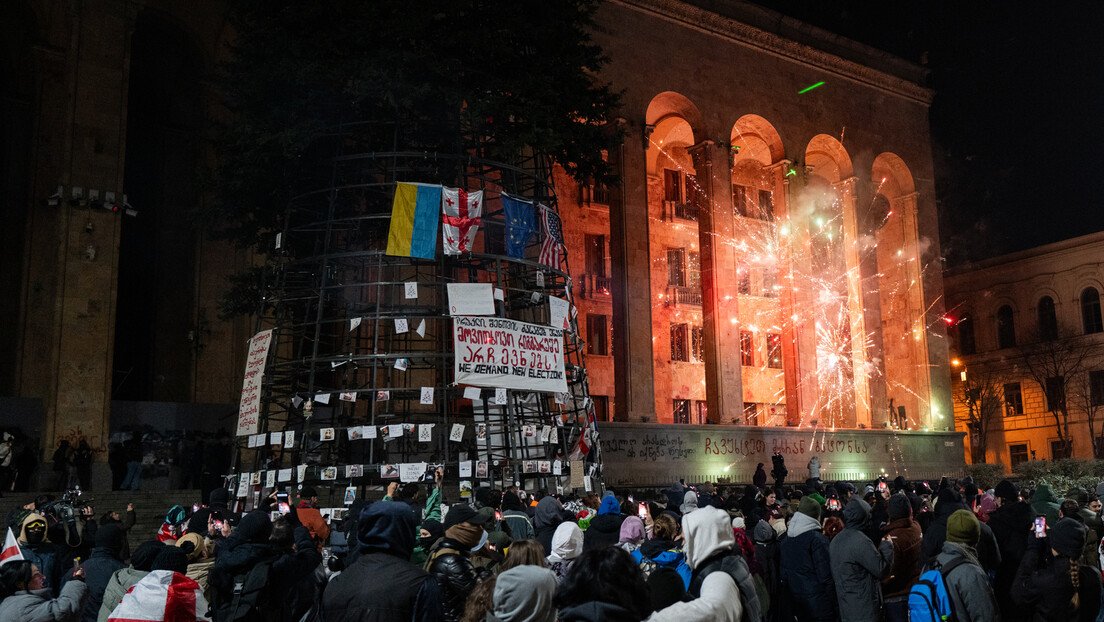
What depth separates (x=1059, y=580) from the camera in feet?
23.3

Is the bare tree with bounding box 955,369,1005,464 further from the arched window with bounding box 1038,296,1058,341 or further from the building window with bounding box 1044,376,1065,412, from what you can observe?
the arched window with bounding box 1038,296,1058,341

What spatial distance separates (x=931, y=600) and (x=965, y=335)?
53574 mm

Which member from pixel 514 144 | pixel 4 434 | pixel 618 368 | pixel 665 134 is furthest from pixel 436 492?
pixel 665 134

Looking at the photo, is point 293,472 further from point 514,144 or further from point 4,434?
point 4,434

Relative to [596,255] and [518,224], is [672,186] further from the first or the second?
[518,224]

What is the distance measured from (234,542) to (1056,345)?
168 feet

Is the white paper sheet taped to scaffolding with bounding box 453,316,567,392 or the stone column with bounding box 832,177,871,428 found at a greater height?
the stone column with bounding box 832,177,871,428

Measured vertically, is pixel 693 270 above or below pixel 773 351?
above

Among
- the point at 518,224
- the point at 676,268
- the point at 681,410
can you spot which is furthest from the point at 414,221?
the point at 676,268

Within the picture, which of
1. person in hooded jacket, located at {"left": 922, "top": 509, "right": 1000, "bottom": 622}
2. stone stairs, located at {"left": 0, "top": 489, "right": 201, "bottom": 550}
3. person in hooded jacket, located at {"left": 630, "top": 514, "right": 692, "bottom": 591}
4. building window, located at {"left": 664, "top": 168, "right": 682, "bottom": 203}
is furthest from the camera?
building window, located at {"left": 664, "top": 168, "right": 682, "bottom": 203}

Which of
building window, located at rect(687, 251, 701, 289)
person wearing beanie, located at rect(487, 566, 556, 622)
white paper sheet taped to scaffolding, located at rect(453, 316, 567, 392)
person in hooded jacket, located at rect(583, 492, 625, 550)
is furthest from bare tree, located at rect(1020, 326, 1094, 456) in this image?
person wearing beanie, located at rect(487, 566, 556, 622)

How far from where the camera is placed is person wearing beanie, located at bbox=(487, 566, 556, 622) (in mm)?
4102

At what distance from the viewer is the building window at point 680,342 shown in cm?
3819

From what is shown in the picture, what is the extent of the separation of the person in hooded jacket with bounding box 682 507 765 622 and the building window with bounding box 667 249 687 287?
1323 inches
